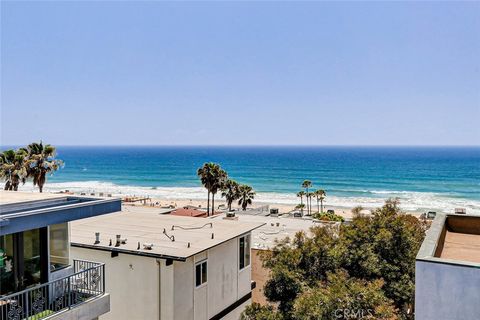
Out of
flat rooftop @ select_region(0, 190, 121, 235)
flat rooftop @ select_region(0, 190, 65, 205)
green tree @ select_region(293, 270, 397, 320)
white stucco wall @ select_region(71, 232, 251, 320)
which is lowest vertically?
white stucco wall @ select_region(71, 232, 251, 320)

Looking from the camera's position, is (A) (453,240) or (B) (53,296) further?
(A) (453,240)

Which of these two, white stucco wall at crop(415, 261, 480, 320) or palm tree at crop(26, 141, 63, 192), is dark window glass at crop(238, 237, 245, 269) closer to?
white stucco wall at crop(415, 261, 480, 320)

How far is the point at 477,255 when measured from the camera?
8648 mm

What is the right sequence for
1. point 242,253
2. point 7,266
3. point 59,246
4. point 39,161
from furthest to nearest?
1. point 39,161
2. point 242,253
3. point 59,246
4. point 7,266

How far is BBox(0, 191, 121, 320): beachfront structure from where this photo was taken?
841 cm

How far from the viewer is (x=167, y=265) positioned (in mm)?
12570

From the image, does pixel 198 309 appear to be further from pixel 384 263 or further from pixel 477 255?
pixel 477 255

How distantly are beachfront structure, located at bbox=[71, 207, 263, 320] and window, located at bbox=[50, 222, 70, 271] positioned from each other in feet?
9.31

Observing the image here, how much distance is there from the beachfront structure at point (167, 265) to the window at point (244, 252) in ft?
0.63

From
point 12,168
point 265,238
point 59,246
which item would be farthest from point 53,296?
point 12,168

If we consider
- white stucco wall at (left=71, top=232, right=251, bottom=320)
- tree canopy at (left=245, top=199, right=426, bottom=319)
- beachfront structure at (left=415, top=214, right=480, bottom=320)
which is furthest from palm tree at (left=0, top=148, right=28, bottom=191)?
beachfront structure at (left=415, top=214, right=480, bottom=320)

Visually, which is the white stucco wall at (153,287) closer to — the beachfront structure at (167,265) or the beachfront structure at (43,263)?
the beachfront structure at (167,265)

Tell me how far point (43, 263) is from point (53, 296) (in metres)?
0.76

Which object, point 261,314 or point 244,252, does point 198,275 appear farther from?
point 261,314
